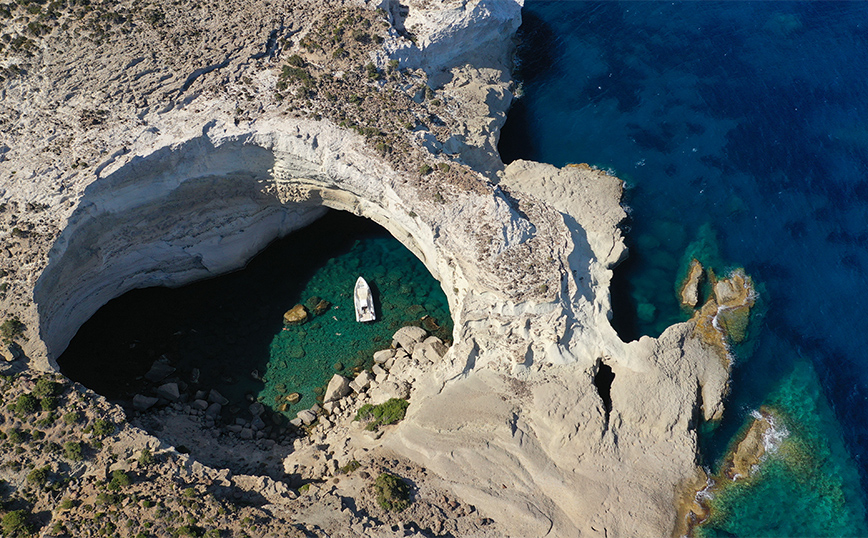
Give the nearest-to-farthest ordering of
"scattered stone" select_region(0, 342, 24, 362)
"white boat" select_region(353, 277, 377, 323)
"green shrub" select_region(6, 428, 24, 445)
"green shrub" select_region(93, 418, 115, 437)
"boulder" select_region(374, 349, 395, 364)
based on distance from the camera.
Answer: "green shrub" select_region(6, 428, 24, 445) < "green shrub" select_region(93, 418, 115, 437) < "scattered stone" select_region(0, 342, 24, 362) < "boulder" select_region(374, 349, 395, 364) < "white boat" select_region(353, 277, 377, 323)

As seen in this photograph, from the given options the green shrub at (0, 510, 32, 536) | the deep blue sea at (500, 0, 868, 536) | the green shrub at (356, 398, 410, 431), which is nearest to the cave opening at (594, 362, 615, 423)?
the deep blue sea at (500, 0, 868, 536)

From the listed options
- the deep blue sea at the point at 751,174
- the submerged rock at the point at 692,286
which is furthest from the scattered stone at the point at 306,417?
the submerged rock at the point at 692,286

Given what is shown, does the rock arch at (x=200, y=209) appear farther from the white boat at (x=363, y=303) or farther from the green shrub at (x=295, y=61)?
the green shrub at (x=295, y=61)

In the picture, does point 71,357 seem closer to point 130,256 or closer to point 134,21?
point 130,256

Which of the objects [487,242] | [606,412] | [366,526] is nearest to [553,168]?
[487,242]

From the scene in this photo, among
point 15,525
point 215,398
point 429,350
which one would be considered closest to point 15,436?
point 15,525

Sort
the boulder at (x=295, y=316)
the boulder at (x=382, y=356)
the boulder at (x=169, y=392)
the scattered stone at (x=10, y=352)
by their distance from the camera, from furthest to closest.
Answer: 1. the boulder at (x=295, y=316)
2. the boulder at (x=382, y=356)
3. the boulder at (x=169, y=392)
4. the scattered stone at (x=10, y=352)

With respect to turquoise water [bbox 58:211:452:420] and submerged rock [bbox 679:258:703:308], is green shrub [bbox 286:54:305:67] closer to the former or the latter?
turquoise water [bbox 58:211:452:420]
